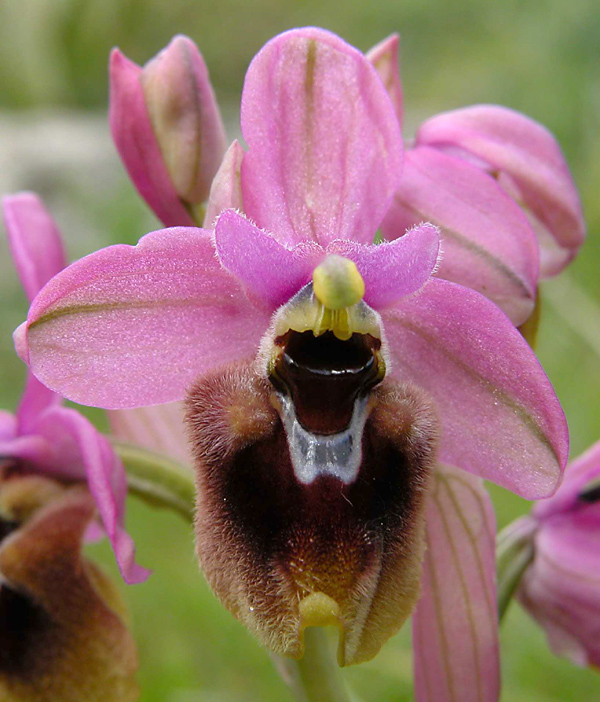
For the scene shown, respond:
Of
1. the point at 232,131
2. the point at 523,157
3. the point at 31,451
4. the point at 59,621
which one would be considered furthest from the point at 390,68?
the point at 232,131

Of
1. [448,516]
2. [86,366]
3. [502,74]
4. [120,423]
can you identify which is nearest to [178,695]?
[120,423]

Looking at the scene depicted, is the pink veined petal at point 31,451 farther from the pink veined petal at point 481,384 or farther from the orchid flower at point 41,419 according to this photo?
the pink veined petal at point 481,384

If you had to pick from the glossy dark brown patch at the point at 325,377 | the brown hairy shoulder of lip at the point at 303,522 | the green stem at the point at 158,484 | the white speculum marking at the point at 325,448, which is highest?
the glossy dark brown patch at the point at 325,377

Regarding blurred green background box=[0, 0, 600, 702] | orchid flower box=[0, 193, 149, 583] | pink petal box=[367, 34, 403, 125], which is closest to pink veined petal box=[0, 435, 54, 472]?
orchid flower box=[0, 193, 149, 583]

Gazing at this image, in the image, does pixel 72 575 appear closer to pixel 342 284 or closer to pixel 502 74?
pixel 342 284

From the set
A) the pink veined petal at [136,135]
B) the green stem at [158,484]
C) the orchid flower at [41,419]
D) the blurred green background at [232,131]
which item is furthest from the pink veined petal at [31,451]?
the pink veined petal at [136,135]

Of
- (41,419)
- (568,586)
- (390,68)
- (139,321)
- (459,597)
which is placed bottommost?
(568,586)

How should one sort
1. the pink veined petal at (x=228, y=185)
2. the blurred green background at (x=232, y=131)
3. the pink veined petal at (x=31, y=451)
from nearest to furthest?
the pink veined petal at (x=228, y=185)
the pink veined petal at (x=31, y=451)
the blurred green background at (x=232, y=131)

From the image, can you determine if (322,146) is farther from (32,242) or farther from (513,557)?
(513,557)
